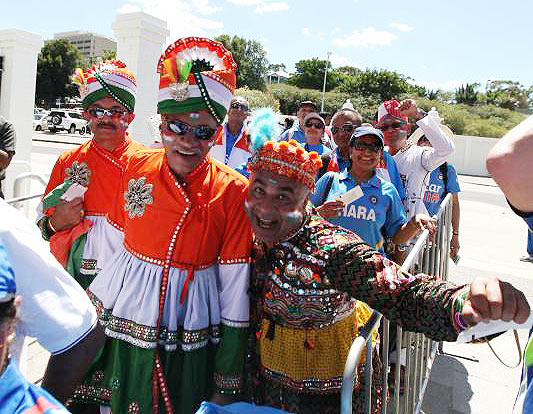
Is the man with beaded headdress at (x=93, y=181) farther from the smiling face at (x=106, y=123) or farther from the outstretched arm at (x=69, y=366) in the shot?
the outstretched arm at (x=69, y=366)

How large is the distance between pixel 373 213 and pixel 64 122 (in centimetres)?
3234

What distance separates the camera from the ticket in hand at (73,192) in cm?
272

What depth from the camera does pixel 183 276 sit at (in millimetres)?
2070

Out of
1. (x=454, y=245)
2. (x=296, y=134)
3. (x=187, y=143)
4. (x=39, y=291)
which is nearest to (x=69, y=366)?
(x=39, y=291)

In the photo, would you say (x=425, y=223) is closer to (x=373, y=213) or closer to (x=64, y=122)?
(x=373, y=213)

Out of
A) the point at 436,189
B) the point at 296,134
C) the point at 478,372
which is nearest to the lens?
the point at 478,372

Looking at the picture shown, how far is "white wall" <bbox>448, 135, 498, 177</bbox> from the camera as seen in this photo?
31.7 meters

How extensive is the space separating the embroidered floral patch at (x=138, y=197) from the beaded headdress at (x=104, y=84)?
2.97 ft

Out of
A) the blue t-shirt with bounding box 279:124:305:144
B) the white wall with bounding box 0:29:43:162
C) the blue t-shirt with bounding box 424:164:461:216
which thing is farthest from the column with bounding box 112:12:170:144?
the blue t-shirt with bounding box 424:164:461:216

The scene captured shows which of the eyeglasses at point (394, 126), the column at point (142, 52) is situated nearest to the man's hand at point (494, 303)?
the eyeglasses at point (394, 126)

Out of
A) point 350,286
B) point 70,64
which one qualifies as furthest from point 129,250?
point 70,64

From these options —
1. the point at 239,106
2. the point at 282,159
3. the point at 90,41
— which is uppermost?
the point at 90,41

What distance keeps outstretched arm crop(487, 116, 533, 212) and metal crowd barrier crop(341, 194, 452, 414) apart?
734 mm

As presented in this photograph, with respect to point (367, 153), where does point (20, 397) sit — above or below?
below
